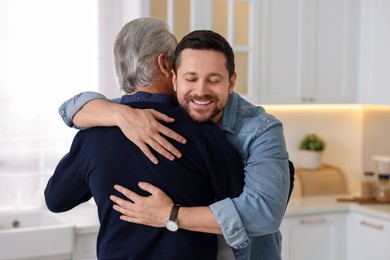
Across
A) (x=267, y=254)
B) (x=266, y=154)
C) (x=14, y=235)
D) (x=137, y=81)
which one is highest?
(x=137, y=81)

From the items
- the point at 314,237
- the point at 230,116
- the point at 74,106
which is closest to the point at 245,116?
the point at 230,116

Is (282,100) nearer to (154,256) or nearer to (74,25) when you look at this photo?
(74,25)

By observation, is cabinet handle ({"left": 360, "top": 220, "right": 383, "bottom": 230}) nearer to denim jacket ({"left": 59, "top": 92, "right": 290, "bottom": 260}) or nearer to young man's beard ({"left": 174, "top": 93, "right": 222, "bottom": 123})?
denim jacket ({"left": 59, "top": 92, "right": 290, "bottom": 260})

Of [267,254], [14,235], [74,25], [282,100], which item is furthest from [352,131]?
[267,254]

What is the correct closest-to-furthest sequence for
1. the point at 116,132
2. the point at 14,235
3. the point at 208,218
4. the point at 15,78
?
1. the point at 208,218
2. the point at 116,132
3. the point at 14,235
4. the point at 15,78

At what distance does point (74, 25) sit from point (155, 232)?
232 centimetres

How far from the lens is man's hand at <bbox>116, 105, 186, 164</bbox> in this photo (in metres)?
1.52

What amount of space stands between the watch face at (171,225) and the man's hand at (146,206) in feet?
0.03

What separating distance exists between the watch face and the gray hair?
0.38m

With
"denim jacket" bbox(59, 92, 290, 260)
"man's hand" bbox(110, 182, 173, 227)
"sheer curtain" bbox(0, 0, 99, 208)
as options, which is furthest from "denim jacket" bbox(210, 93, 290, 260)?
"sheer curtain" bbox(0, 0, 99, 208)

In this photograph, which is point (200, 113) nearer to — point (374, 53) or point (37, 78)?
point (37, 78)

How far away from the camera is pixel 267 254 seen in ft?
5.64

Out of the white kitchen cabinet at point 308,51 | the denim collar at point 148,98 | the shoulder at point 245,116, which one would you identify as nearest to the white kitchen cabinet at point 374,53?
the white kitchen cabinet at point 308,51

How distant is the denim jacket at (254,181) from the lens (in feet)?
4.87
